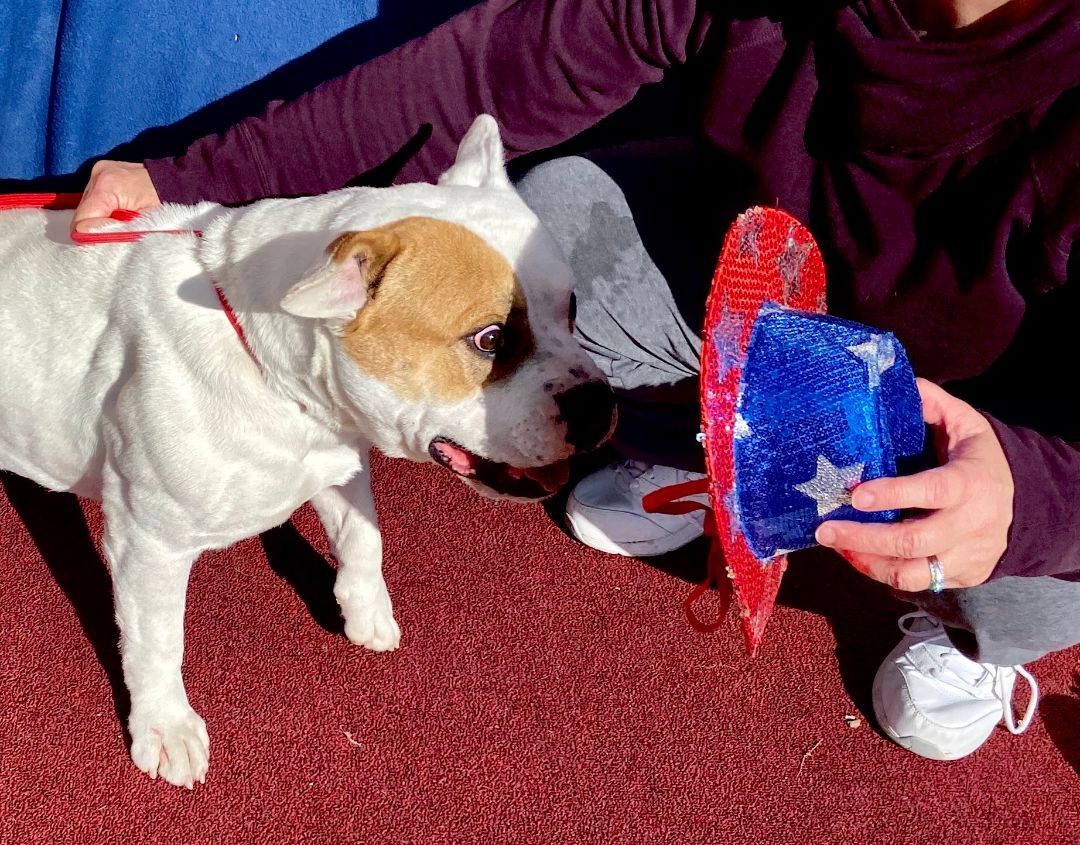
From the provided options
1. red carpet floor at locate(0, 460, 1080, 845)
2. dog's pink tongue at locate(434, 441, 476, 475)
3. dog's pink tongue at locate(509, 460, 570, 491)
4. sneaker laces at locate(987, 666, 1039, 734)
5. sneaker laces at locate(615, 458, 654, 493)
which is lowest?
red carpet floor at locate(0, 460, 1080, 845)

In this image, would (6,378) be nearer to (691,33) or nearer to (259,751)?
(259,751)

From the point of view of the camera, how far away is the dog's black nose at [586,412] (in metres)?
1.65

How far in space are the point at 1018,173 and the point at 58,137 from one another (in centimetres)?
224

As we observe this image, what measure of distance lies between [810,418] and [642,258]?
3.08ft

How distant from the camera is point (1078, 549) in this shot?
1550 mm

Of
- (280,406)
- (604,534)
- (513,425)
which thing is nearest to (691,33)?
(513,425)

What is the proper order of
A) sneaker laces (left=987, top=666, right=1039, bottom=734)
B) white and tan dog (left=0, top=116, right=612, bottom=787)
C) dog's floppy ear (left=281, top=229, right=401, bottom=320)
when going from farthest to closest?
sneaker laces (left=987, top=666, right=1039, bottom=734) < white and tan dog (left=0, top=116, right=612, bottom=787) < dog's floppy ear (left=281, top=229, right=401, bottom=320)

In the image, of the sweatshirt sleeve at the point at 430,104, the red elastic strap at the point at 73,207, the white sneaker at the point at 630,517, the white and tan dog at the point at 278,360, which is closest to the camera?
the white and tan dog at the point at 278,360

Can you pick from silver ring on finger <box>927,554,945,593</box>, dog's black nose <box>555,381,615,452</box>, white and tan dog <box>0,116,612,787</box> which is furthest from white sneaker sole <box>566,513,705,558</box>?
silver ring on finger <box>927,554,945,593</box>

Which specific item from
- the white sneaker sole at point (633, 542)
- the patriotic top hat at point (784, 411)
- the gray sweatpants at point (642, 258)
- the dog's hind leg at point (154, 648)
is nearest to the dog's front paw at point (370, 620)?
the dog's hind leg at point (154, 648)

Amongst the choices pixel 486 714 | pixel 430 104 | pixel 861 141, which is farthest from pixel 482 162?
pixel 486 714

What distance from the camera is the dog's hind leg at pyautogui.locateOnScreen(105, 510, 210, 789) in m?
1.88

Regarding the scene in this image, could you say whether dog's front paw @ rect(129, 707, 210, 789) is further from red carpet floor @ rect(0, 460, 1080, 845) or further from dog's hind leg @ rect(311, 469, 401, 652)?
dog's hind leg @ rect(311, 469, 401, 652)

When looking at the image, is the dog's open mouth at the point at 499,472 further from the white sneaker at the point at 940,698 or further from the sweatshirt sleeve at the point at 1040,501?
the white sneaker at the point at 940,698
